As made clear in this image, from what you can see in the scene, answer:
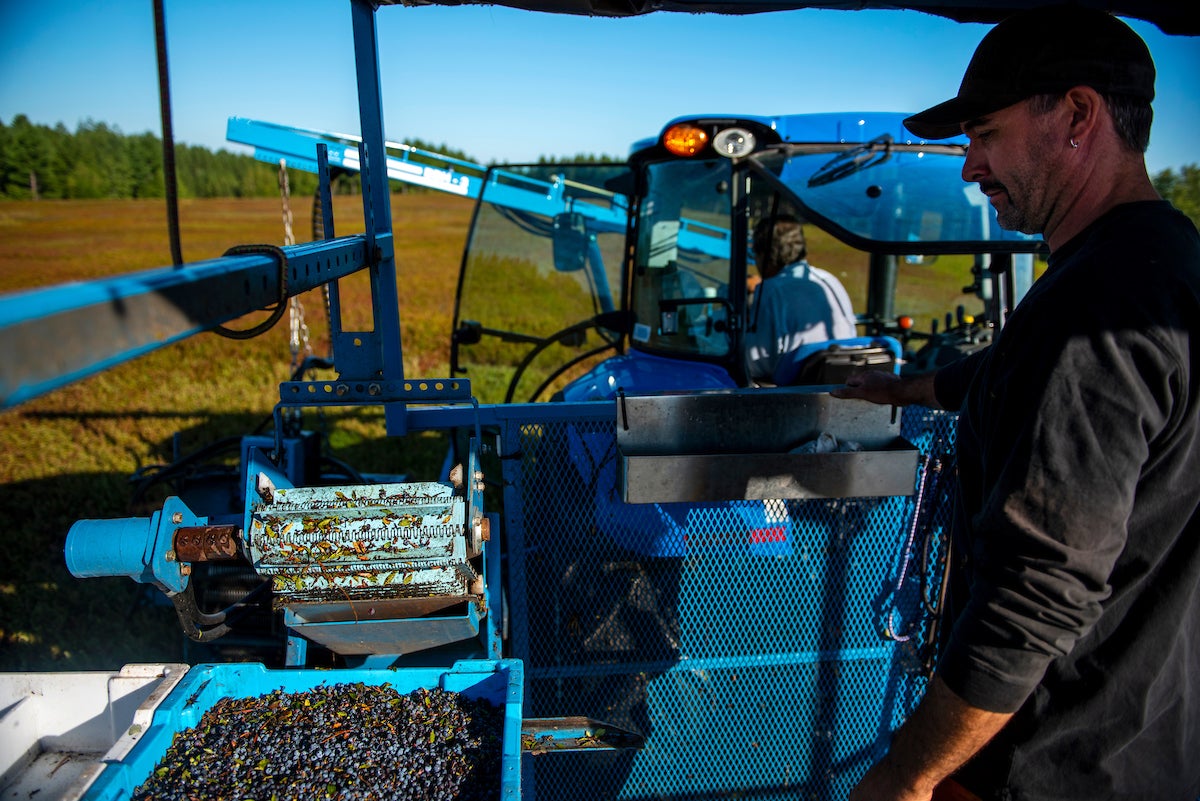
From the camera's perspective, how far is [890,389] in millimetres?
2148

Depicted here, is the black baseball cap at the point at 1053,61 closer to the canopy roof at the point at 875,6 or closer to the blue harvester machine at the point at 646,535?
the canopy roof at the point at 875,6

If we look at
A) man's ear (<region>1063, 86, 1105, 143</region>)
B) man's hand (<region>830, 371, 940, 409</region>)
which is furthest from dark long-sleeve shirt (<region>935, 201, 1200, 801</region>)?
man's hand (<region>830, 371, 940, 409</region>)

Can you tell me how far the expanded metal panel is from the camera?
2.45 meters

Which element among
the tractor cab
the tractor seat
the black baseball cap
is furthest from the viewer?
the tractor cab

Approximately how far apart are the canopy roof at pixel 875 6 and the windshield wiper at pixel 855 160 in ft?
3.18

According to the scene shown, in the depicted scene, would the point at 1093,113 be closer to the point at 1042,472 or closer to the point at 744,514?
the point at 1042,472

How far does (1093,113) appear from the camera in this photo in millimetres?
1276

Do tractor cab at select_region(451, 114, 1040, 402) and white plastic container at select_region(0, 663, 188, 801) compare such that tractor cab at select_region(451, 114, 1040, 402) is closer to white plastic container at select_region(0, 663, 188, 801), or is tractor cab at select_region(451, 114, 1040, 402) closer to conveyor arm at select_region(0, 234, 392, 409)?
white plastic container at select_region(0, 663, 188, 801)

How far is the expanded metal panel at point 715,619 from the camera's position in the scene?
245 centimetres

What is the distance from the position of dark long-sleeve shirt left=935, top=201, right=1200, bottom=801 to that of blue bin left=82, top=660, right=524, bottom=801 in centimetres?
98

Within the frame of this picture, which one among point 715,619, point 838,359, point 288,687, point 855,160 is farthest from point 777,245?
point 288,687

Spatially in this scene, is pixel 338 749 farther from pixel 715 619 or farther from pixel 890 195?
pixel 890 195

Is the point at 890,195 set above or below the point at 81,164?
below

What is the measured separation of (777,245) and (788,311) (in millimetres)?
371
